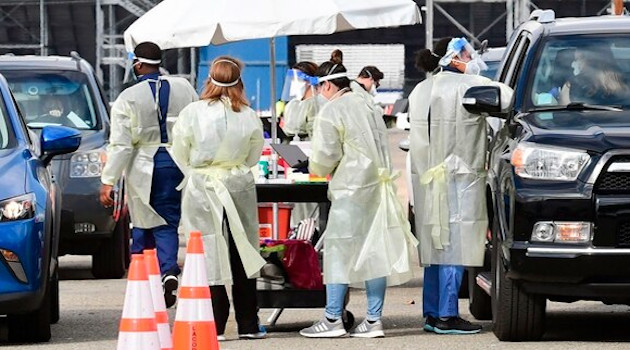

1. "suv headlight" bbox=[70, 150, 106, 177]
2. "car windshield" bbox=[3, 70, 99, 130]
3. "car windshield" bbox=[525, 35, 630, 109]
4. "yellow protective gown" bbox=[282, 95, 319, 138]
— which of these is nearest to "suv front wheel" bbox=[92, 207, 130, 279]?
"suv headlight" bbox=[70, 150, 106, 177]

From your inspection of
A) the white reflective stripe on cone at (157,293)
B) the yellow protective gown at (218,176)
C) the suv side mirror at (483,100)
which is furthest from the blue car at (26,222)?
the suv side mirror at (483,100)

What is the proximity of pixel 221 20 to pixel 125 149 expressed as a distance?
92.1 inches

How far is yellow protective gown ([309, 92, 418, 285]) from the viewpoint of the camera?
1073cm

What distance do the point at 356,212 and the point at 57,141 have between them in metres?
1.82

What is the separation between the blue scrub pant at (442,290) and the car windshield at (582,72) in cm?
115

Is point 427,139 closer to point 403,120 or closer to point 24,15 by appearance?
point 403,120

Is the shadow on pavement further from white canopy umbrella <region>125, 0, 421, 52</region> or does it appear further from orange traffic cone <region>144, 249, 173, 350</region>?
white canopy umbrella <region>125, 0, 421, 52</region>

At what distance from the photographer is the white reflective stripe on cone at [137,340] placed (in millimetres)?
7355

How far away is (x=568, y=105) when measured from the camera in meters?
10.7

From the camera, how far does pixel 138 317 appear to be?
738 cm


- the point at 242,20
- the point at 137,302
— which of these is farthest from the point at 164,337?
the point at 242,20

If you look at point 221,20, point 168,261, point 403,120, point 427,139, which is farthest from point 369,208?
point 403,120

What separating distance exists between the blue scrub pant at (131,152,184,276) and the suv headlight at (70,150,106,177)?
3.12 m

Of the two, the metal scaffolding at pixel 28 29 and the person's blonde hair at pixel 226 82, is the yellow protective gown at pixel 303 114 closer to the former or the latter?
the person's blonde hair at pixel 226 82
